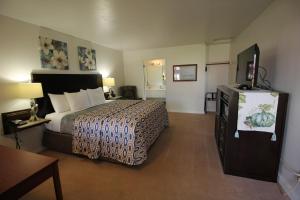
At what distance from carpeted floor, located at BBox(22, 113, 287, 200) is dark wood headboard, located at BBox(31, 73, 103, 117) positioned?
3.06 ft

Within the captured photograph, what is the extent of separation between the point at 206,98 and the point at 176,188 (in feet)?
13.7

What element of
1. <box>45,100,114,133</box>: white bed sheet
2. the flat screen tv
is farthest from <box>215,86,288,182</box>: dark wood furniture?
<box>45,100,114,133</box>: white bed sheet

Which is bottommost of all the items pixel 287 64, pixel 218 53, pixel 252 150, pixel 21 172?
pixel 252 150

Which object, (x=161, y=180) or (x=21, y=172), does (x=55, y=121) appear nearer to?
(x=21, y=172)

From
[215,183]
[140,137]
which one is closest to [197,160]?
[215,183]

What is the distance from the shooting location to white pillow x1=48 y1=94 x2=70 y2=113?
3006mm

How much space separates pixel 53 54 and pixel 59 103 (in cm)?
109

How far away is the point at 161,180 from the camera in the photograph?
6.73ft

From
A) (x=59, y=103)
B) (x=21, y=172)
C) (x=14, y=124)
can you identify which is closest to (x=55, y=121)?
(x=59, y=103)

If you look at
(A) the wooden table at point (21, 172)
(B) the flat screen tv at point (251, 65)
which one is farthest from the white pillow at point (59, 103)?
(B) the flat screen tv at point (251, 65)

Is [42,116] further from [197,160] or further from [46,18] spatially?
[197,160]

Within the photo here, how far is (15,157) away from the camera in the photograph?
1388mm

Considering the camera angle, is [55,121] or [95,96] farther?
[95,96]

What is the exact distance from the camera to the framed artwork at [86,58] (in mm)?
3961
